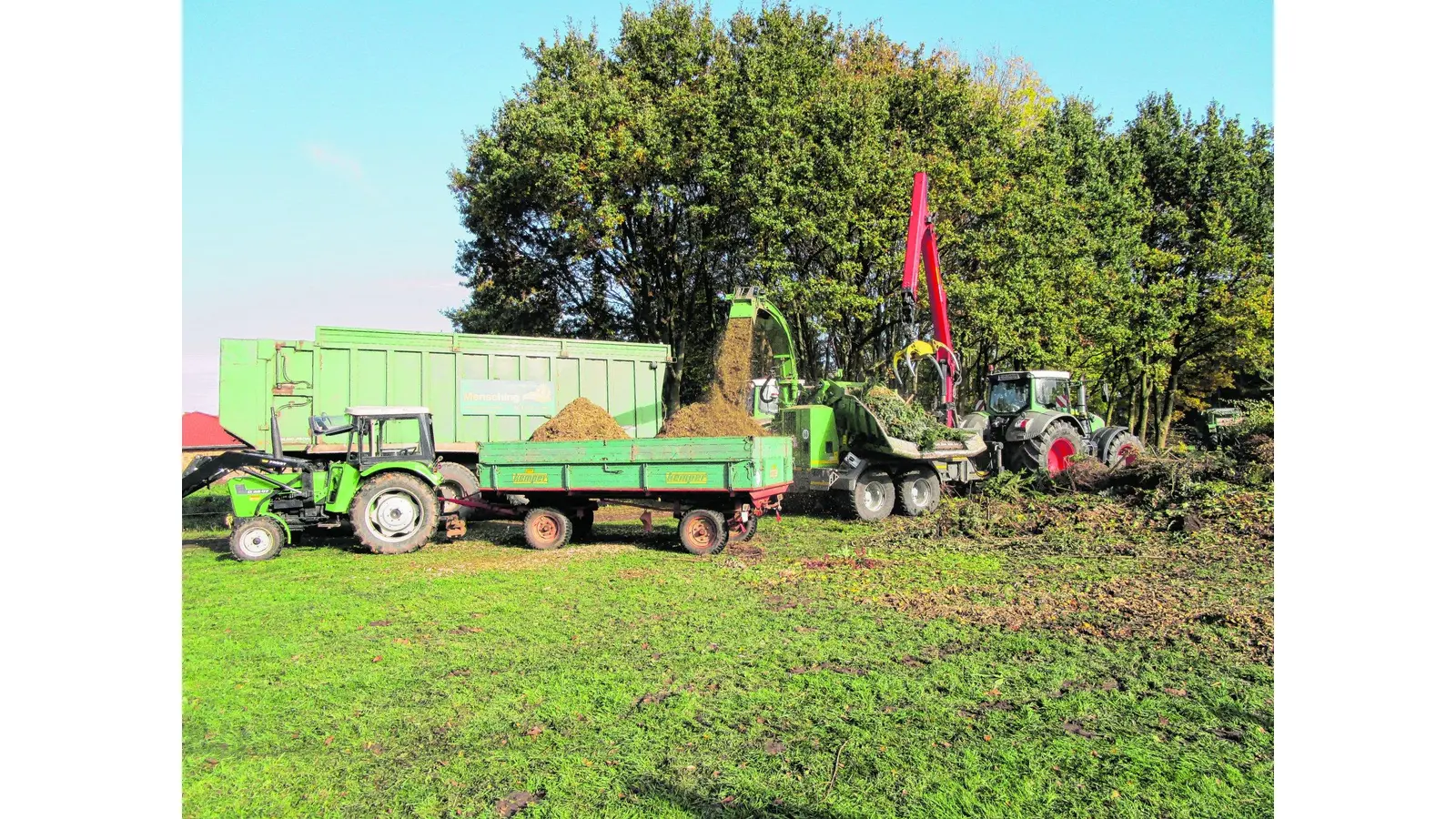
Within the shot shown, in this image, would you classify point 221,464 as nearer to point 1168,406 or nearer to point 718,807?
point 718,807

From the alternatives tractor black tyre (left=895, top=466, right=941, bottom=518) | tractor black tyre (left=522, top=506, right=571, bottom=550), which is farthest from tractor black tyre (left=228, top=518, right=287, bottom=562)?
tractor black tyre (left=895, top=466, right=941, bottom=518)

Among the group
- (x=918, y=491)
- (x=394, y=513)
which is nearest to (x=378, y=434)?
(x=394, y=513)

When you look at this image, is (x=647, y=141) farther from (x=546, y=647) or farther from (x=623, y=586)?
(x=546, y=647)

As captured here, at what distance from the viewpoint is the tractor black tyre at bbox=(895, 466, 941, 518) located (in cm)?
1280

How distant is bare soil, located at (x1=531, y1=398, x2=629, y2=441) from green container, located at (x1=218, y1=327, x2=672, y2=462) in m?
2.14

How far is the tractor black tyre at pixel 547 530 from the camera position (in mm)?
10414

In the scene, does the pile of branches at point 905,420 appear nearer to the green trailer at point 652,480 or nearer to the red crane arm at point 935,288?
the red crane arm at point 935,288

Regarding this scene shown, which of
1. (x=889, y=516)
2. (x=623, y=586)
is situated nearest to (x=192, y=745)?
(x=623, y=586)

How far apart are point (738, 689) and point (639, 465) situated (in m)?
5.44

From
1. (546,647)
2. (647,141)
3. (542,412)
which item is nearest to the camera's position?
(546,647)

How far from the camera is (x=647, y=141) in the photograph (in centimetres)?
1875

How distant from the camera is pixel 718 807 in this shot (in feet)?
10.9

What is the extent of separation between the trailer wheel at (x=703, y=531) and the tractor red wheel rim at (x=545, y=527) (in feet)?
5.69

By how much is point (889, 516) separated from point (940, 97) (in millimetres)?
12050
